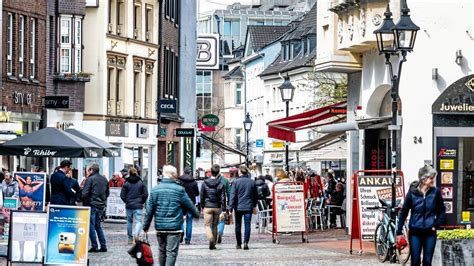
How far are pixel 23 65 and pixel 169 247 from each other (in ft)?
86.8

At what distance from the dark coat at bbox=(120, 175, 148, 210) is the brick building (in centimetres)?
1038

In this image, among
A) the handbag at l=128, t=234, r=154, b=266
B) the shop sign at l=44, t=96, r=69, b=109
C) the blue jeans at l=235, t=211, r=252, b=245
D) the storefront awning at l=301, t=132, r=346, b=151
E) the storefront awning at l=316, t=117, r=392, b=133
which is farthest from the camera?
the shop sign at l=44, t=96, r=69, b=109

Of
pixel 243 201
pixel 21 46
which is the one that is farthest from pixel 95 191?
pixel 21 46

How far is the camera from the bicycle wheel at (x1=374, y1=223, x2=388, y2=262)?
87.0 ft

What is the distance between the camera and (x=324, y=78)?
76.0 meters

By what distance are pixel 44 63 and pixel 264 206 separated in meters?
12.8

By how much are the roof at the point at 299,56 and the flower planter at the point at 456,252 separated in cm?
6765

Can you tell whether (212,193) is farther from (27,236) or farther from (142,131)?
(142,131)

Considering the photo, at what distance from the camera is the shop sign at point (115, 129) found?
55531 mm

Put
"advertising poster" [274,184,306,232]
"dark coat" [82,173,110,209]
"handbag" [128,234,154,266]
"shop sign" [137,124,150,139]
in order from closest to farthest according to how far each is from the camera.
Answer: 1. "handbag" [128,234,154,266]
2. "dark coat" [82,173,110,209]
3. "advertising poster" [274,184,306,232]
4. "shop sign" [137,124,150,139]

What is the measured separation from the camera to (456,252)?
74.8ft

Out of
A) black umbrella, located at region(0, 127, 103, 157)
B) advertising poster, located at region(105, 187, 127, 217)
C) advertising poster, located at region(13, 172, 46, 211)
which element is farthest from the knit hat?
advertising poster, located at region(105, 187, 127, 217)

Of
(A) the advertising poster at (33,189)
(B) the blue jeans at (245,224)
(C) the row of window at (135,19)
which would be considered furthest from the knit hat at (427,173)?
(C) the row of window at (135,19)

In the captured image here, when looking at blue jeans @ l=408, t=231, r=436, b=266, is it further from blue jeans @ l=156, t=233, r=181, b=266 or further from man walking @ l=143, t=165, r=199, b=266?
blue jeans @ l=156, t=233, r=181, b=266
